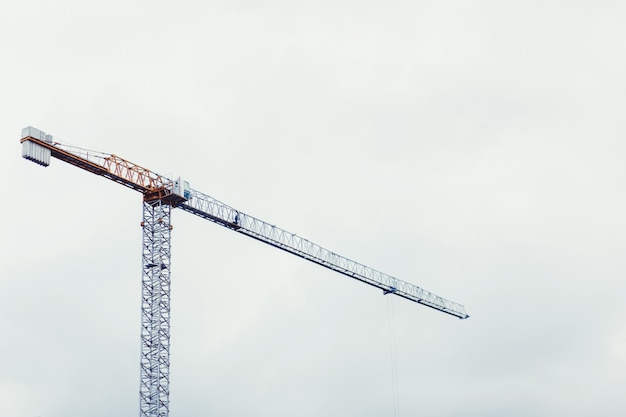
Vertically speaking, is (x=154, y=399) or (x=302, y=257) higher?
(x=302, y=257)

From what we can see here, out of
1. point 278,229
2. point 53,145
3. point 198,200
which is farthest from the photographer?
point 278,229

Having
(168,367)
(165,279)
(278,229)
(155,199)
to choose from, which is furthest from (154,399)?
(278,229)

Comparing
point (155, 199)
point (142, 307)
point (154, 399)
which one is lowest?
point (154, 399)

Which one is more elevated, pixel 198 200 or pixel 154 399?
pixel 198 200

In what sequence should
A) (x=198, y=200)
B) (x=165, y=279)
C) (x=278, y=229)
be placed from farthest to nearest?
(x=278, y=229) < (x=198, y=200) < (x=165, y=279)

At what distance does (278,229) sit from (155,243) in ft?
104

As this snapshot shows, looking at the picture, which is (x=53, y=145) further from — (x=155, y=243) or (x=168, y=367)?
(x=168, y=367)

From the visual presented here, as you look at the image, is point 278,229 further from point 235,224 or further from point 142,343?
point 142,343

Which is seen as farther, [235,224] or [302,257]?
[302,257]

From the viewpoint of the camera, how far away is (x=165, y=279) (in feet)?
536

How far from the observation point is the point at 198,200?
173750 millimetres

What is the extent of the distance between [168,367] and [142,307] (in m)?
9.65

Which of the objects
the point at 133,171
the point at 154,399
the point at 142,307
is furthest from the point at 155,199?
the point at 154,399

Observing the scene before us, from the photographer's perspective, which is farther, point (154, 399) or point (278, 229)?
point (278, 229)
